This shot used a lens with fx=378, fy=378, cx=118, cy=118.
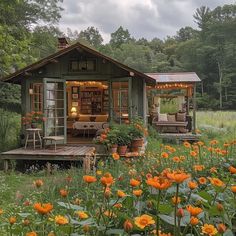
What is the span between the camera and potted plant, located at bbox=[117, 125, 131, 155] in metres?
9.08

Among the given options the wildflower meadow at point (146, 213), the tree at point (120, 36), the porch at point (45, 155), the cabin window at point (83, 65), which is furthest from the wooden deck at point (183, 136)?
the tree at point (120, 36)

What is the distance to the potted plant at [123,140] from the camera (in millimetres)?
9078

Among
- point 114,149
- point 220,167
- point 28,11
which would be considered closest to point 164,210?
point 220,167

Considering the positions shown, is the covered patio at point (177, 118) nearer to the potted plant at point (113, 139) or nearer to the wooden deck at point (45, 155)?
the potted plant at point (113, 139)

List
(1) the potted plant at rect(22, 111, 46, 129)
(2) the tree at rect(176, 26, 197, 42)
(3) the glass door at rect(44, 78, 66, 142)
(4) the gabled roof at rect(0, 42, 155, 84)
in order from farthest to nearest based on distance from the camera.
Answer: (2) the tree at rect(176, 26, 197, 42) → (1) the potted plant at rect(22, 111, 46, 129) → (4) the gabled roof at rect(0, 42, 155, 84) → (3) the glass door at rect(44, 78, 66, 142)

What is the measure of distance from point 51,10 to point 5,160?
16280 millimetres

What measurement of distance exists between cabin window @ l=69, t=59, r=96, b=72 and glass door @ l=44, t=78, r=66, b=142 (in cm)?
57

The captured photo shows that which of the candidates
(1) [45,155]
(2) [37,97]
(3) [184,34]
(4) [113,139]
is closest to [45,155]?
(1) [45,155]

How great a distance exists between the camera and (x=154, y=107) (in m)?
18.6

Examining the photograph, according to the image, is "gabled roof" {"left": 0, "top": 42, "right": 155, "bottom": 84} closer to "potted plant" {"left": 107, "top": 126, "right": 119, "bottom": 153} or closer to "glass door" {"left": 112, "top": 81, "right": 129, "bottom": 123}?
"glass door" {"left": 112, "top": 81, "right": 129, "bottom": 123}

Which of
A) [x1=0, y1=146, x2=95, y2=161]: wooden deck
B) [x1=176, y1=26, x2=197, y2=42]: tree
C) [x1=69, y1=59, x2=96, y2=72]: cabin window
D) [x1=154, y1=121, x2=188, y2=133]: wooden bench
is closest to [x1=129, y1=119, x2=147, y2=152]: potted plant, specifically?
[x1=0, y1=146, x2=95, y2=161]: wooden deck

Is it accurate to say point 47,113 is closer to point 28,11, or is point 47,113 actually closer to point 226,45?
point 28,11

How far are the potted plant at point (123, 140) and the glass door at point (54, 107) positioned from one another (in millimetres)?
2153

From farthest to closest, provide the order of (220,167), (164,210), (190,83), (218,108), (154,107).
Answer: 1. (218,108)
2. (154,107)
3. (190,83)
4. (220,167)
5. (164,210)
